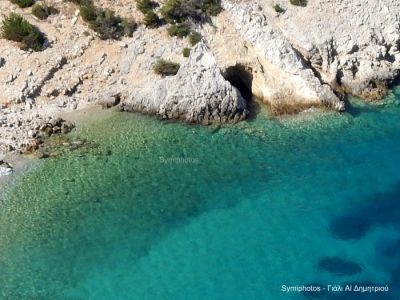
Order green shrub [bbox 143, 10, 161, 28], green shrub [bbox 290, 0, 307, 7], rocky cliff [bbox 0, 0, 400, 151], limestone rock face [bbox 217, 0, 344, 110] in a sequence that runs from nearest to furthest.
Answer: rocky cliff [bbox 0, 0, 400, 151] → limestone rock face [bbox 217, 0, 344, 110] → green shrub [bbox 143, 10, 161, 28] → green shrub [bbox 290, 0, 307, 7]

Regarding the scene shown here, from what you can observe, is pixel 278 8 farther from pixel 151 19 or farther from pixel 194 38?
pixel 151 19

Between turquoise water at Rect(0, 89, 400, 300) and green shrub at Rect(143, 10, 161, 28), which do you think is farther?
green shrub at Rect(143, 10, 161, 28)

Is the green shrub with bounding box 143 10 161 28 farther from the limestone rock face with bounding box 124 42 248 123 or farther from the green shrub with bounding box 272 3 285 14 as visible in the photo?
the green shrub with bounding box 272 3 285 14

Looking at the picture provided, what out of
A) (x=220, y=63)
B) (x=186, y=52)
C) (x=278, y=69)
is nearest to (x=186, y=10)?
(x=186, y=52)

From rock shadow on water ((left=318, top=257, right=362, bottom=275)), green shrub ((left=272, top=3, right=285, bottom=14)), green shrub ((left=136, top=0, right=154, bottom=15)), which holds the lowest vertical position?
rock shadow on water ((left=318, top=257, right=362, bottom=275))

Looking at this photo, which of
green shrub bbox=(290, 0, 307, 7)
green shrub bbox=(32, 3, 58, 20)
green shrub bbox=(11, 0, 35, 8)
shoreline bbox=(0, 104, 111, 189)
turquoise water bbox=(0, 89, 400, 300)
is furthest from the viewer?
green shrub bbox=(290, 0, 307, 7)

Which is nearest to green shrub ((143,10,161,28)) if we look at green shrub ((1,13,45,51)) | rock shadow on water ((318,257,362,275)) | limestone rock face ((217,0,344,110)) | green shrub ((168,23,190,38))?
green shrub ((168,23,190,38))

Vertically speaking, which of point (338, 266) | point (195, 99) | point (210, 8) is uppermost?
point (210, 8)
